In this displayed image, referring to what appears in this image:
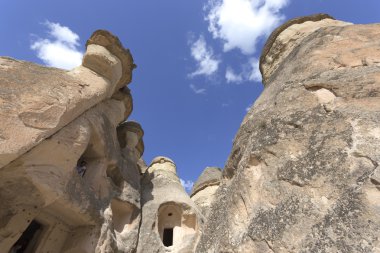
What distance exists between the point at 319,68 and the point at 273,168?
164cm

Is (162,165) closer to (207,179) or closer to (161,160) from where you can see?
(161,160)

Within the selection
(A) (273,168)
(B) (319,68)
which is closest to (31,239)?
(A) (273,168)

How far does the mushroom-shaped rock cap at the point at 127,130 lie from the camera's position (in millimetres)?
13461

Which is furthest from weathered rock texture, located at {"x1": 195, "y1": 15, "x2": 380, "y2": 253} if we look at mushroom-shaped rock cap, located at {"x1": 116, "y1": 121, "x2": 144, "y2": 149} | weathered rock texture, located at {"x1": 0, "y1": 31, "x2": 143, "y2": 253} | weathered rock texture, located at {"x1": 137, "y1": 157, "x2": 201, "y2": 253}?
mushroom-shaped rock cap, located at {"x1": 116, "y1": 121, "x2": 144, "y2": 149}

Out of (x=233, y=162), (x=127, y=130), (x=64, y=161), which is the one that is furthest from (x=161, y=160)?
(x=233, y=162)

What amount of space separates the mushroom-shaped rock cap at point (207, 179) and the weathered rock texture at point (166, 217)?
466cm

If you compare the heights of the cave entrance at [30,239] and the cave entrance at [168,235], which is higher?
the cave entrance at [168,235]

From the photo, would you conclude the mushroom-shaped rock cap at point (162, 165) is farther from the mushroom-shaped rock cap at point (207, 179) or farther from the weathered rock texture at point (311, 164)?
the weathered rock texture at point (311, 164)

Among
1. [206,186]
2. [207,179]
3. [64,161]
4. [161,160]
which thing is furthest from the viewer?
[207,179]

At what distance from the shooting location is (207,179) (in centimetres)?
1830

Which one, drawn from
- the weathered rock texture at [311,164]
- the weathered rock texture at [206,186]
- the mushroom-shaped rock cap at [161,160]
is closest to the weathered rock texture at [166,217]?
the mushroom-shaped rock cap at [161,160]

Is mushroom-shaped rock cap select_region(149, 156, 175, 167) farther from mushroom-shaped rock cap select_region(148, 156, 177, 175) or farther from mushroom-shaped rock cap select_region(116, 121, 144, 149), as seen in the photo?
mushroom-shaped rock cap select_region(116, 121, 144, 149)

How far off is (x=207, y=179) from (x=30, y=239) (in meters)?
11.9

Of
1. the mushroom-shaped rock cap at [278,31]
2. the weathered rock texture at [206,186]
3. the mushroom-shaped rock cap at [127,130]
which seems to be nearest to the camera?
the mushroom-shaped rock cap at [278,31]
